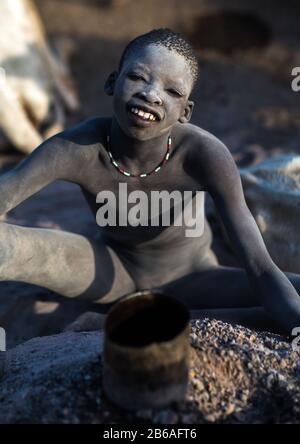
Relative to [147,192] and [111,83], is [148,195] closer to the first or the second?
[147,192]

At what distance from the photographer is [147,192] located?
207 centimetres

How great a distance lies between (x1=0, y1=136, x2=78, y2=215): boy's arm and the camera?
6.42 feet

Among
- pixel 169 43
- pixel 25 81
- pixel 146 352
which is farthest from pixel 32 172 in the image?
pixel 25 81

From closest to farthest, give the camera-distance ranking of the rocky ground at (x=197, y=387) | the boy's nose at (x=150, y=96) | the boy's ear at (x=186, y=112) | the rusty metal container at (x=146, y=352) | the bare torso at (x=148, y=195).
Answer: the rusty metal container at (x=146, y=352) < the rocky ground at (x=197, y=387) < the boy's nose at (x=150, y=96) < the boy's ear at (x=186, y=112) < the bare torso at (x=148, y=195)

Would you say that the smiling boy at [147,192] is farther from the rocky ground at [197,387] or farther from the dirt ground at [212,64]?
the dirt ground at [212,64]

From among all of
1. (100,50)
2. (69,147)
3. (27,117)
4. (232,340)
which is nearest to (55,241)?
(69,147)

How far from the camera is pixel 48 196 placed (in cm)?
350

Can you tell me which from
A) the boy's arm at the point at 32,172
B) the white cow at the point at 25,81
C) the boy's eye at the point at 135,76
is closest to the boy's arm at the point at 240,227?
the boy's eye at the point at 135,76

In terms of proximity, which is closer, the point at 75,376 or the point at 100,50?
the point at 75,376

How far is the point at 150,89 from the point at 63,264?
0.78m

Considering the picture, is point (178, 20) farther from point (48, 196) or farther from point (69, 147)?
point (69, 147)

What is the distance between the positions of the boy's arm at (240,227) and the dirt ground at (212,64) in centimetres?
84

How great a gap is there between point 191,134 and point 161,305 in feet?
2.35

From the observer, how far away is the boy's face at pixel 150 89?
1.75 m
